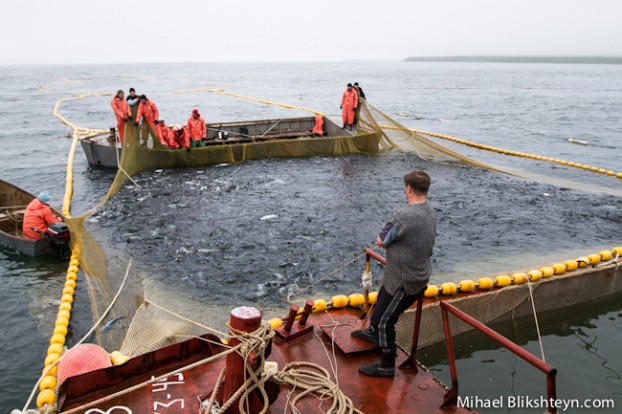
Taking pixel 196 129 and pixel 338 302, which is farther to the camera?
pixel 196 129

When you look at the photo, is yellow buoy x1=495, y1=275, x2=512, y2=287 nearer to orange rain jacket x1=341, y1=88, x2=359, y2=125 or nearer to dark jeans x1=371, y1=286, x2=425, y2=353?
dark jeans x1=371, y1=286, x2=425, y2=353

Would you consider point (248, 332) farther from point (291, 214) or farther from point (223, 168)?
point (223, 168)

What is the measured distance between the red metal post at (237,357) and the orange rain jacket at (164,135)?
13.2 m

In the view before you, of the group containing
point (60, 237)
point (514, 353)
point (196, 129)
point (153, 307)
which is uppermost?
point (196, 129)

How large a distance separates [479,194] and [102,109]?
3390cm

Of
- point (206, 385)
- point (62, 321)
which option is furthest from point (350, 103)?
point (206, 385)

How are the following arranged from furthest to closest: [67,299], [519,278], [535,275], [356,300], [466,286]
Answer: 1. [67,299]
2. [535,275]
3. [519,278]
4. [466,286]
5. [356,300]

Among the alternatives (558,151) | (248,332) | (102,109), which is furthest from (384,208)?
(102,109)

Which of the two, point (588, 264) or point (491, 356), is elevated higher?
point (588, 264)

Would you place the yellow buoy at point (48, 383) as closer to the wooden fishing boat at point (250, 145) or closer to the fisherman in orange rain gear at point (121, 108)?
the wooden fishing boat at point (250, 145)

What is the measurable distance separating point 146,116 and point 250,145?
13.0ft

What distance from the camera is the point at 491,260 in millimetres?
9320

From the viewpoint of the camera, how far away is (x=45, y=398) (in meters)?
4.57

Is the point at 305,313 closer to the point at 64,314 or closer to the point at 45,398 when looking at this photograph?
the point at 45,398
